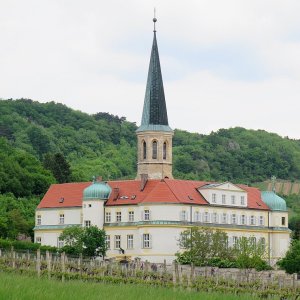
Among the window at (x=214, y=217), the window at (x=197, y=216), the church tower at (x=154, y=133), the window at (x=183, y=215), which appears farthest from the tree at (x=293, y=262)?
A: the church tower at (x=154, y=133)

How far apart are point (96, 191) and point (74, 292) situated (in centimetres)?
6754

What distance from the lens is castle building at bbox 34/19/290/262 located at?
112 meters

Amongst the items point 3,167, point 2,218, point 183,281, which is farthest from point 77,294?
point 3,167

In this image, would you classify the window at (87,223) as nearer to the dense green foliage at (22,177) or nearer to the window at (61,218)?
the window at (61,218)

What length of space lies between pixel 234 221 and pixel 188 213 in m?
6.21

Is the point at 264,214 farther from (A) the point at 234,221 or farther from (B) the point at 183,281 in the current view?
(B) the point at 183,281

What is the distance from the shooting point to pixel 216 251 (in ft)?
352

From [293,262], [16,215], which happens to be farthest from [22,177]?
[293,262]

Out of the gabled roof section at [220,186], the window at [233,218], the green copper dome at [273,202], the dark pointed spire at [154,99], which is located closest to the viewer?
the gabled roof section at [220,186]

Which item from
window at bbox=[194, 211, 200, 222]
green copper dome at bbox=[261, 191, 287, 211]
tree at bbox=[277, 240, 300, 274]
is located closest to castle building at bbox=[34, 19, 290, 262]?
green copper dome at bbox=[261, 191, 287, 211]

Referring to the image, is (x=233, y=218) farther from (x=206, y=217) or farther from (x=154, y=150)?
(x=154, y=150)

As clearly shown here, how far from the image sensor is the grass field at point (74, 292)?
45000 mm

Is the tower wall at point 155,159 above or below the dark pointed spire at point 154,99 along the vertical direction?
below

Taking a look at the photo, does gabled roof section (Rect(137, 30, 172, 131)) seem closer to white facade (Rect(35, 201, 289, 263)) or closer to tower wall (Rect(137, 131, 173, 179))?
tower wall (Rect(137, 131, 173, 179))
